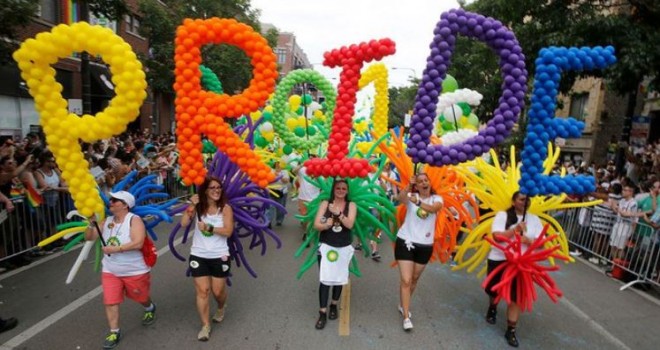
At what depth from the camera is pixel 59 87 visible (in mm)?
3625

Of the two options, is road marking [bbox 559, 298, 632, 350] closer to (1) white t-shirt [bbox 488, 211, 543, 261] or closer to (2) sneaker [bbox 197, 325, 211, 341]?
(1) white t-shirt [bbox 488, 211, 543, 261]

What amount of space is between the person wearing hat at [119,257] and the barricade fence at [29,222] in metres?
2.44

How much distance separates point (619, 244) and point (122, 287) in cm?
701

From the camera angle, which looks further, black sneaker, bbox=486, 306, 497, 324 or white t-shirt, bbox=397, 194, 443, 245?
black sneaker, bbox=486, 306, 497, 324

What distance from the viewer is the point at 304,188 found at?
290 inches

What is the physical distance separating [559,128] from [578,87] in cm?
2001

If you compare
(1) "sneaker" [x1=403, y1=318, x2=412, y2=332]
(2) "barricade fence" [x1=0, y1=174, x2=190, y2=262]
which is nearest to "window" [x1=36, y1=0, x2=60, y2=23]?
(2) "barricade fence" [x1=0, y1=174, x2=190, y2=262]

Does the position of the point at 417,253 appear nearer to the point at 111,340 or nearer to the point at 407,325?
the point at 407,325

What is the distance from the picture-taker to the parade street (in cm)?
396

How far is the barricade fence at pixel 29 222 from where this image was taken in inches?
216

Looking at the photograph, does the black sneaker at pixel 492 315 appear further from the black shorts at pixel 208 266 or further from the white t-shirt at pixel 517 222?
the black shorts at pixel 208 266

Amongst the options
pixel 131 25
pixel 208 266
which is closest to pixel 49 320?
pixel 208 266

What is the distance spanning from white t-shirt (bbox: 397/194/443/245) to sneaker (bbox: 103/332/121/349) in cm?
284

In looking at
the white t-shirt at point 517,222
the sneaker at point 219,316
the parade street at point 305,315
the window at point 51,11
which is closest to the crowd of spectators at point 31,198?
the parade street at point 305,315
